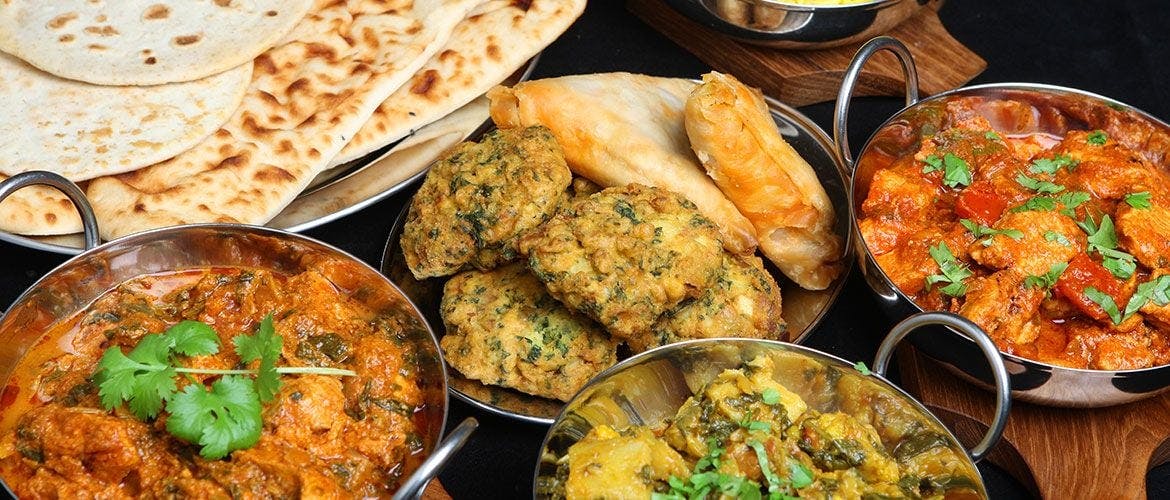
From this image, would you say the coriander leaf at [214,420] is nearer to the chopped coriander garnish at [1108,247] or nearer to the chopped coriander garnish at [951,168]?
the chopped coriander garnish at [951,168]

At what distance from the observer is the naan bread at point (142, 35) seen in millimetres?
3178

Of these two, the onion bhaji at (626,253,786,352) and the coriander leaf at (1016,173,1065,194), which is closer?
the onion bhaji at (626,253,786,352)

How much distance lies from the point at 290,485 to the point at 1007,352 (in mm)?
1636

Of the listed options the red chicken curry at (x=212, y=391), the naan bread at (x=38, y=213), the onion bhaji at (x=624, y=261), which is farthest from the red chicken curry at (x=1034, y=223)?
the naan bread at (x=38, y=213)

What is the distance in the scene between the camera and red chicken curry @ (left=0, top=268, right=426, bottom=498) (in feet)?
6.64

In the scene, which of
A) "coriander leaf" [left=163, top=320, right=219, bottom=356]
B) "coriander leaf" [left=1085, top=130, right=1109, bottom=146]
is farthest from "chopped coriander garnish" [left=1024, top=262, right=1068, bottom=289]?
"coriander leaf" [left=163, top=320, right=219, bottom=356]

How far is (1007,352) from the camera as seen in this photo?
250cm

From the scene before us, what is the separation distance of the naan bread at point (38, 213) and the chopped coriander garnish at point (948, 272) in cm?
224

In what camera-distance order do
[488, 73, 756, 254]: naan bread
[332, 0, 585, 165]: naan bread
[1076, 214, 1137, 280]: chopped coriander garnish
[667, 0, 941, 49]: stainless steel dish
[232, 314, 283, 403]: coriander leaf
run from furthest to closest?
[667, 0, 941, 49]: stainless steel dish, [332, 0, 585, 165]: naan bread, [488, 73, 756, 254]: naan bread, [1076, 214, 1137, 280]: chopped coriander garnish, [232, 314, 283, 403]: coriander leaf

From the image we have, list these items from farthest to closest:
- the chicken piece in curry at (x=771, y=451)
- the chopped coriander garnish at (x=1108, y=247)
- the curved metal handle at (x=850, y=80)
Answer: the curved metal handle at (x=850, y=80) → the chopped coriander garnish at (x=1108, y=247) → the chicken piece in curry at (x=771, y=451)

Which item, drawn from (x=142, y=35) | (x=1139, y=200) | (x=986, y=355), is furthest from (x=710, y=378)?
(x=142, y=35)

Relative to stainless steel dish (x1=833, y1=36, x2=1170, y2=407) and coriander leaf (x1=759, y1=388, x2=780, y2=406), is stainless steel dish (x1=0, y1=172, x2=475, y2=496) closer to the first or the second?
coriander leaf (x1=759, y1=388, x2=780, y2=406)

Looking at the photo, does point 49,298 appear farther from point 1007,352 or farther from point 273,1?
point 1007,352

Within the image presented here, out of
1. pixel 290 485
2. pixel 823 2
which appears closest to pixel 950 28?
pixel 823 2
